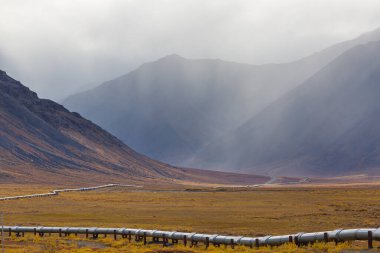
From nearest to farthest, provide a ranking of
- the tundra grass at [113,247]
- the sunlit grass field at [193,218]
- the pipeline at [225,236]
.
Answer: the pipeline at [225,236] < the tundra grass at [113,247] < the sunlit grass field at [193,218]

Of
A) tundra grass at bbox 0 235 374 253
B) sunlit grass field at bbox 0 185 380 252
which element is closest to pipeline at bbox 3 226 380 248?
tundra grass at bbox 0 235 374 253

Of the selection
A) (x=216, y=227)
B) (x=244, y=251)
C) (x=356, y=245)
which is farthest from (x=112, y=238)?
(x=356, y=245)

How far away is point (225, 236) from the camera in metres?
41.7

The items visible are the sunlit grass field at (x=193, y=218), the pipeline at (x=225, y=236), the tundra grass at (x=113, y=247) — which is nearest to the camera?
the pipeline at (x=225, y=236)

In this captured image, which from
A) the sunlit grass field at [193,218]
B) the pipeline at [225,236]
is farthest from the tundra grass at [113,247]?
the pipeline at [225,236]

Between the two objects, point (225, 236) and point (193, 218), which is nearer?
point (225, 236)

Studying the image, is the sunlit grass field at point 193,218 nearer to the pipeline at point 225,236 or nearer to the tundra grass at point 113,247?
the tundra grass at point 113,247

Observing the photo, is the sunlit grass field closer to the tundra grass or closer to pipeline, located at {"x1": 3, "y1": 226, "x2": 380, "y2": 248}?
the tundra grass

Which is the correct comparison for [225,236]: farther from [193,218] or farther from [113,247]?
[193,218]

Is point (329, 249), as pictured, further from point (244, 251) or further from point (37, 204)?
point (37, 204)

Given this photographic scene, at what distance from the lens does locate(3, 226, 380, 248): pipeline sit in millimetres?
34500

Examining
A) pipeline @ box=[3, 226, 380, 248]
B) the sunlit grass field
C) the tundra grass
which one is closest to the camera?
pipeline @ box=[3, 226, 380, 248]

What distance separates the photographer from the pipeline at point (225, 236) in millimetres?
34500

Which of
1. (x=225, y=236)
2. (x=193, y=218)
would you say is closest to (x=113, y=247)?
(x=225, y=236)
